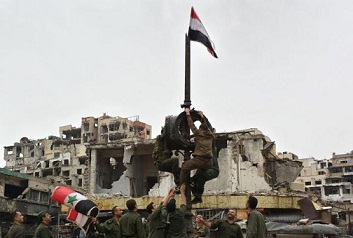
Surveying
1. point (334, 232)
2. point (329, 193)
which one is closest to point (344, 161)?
point (329, 193)

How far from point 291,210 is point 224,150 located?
6.56 metres

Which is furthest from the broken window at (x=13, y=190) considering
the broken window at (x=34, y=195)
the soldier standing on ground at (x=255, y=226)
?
the soldier standing on ground at (x=255, y=226)

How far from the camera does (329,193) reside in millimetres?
67750

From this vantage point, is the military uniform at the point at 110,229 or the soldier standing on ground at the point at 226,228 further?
the military uniform at the point at 110,229

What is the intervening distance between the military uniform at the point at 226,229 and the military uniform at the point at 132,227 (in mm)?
1326

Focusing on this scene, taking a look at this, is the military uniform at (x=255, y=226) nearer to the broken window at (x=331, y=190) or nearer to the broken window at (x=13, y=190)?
the broken window at (x=13, y=190)

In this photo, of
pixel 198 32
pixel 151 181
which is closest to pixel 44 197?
pixel 151 181

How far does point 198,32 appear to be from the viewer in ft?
35.8

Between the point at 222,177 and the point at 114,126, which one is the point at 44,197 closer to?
the point at 222,177

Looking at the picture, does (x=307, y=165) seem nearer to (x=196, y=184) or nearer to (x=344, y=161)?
(x=344, y=161)

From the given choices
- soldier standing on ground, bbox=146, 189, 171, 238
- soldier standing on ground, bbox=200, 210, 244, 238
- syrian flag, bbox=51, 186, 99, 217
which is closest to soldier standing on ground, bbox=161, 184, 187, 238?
soldier standing on ground, bbox=146, 189, 171, 238

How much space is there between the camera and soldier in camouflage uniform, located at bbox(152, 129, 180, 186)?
10.3 m

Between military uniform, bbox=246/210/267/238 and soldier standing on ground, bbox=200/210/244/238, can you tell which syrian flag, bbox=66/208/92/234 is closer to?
soldier standing on ground, bbox=200/210/244/238

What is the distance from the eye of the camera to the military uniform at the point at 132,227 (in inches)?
355
